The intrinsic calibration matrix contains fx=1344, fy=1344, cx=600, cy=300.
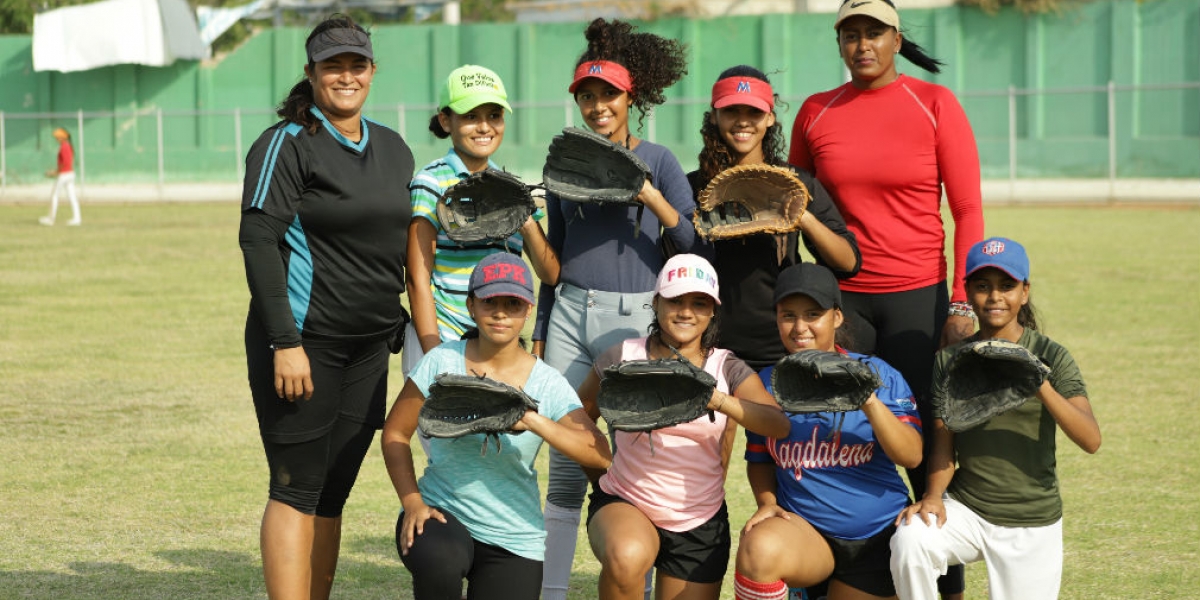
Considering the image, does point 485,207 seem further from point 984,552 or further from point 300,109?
point 984,552

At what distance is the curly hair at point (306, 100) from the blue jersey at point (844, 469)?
1.82 meters

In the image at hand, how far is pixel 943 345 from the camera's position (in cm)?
475

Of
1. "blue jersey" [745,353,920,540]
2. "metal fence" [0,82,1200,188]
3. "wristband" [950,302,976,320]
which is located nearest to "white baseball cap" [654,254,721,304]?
"blue jersey" [745,353,920,540]

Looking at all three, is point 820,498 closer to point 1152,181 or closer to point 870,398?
point 870,398

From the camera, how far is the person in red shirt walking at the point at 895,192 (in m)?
4.82

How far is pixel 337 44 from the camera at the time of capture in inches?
176

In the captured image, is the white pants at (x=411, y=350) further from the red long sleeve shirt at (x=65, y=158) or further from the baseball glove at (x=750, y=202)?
the red long sleeve shirt at (x=65, y=158)

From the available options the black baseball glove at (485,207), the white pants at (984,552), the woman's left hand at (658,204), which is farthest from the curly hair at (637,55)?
the white pants at (984,552)

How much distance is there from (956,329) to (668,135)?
92.0 feet

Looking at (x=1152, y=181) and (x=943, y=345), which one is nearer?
(x=943, y=345)

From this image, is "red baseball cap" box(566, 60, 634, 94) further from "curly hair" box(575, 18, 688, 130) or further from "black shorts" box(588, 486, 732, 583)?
"black shorts" box(588, 486, 732, 583)

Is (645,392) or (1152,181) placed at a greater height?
(1152,181)

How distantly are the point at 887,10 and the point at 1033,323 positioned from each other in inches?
48.4

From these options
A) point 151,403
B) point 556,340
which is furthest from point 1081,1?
point 556,340
